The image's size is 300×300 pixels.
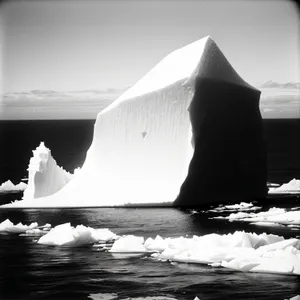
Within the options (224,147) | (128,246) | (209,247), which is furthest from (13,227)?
(224,147)

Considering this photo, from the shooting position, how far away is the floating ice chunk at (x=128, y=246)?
11.3 meters

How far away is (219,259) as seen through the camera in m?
10.1

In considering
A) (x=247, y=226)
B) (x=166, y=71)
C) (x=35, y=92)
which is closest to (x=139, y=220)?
(x=247, y=226)

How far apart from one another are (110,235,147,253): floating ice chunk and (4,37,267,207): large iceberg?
17.7 feet

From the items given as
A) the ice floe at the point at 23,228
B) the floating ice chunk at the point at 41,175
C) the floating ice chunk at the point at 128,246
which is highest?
the floating ice chunk at the point at 41,175

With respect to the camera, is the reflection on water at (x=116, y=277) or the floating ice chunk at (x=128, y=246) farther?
the floating ice chunk at (x=128, y=246)

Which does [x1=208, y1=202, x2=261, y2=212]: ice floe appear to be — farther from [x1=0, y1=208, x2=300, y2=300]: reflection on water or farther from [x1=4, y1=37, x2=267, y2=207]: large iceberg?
[x1=0, y1=208, x2=300, y2=300]: reflection on water

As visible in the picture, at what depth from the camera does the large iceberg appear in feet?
56.5

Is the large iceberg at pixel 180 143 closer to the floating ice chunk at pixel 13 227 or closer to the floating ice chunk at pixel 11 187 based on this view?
the floating ice chunk at pixel 13 227

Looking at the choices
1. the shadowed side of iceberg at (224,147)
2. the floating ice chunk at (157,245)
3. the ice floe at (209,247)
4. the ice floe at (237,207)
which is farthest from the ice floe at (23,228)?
the ice floe at (237,207)

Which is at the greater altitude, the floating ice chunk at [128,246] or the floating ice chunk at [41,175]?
the floating ice chunk at [41,175]

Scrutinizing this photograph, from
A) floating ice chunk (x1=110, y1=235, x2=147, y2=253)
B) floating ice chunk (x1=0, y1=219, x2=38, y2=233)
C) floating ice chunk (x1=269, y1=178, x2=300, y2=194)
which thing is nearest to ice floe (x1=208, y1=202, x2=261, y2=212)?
floating ice chunk (x1=269, y1=178, x2=300, y2=194)

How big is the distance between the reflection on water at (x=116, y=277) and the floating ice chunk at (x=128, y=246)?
246 millimetres

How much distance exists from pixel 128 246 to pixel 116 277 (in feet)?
6.16
